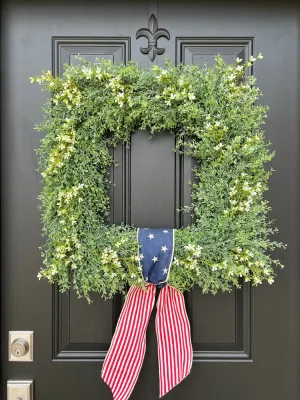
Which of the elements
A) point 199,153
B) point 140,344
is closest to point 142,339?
point 140,344

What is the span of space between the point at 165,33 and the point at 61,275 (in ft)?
3.06

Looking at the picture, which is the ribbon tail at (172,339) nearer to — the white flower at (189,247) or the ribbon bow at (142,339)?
the ribbon bow at (142,339)

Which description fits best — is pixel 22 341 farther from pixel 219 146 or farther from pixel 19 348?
pixel 219 146

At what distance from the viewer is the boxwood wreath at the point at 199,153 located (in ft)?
3.36

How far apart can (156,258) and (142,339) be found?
12.3 inches

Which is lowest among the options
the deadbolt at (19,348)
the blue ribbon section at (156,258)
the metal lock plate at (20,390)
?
the metal lock plate at (20,390)

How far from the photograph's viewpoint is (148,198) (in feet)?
3.95

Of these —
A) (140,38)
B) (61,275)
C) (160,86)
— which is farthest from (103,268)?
(140,38)

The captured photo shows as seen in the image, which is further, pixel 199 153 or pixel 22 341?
pixel 22 341

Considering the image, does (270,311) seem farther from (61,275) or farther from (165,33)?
(165,33)

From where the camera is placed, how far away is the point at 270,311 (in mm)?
1208

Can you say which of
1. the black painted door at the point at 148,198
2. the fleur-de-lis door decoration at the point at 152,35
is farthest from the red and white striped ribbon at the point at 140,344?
the fleur-de-lis door decoration at the point at 152,35

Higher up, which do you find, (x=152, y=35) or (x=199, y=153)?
(x=152, y=35)

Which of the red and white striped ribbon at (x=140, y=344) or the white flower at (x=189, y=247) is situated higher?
the white flower at (x=189, y=247)
